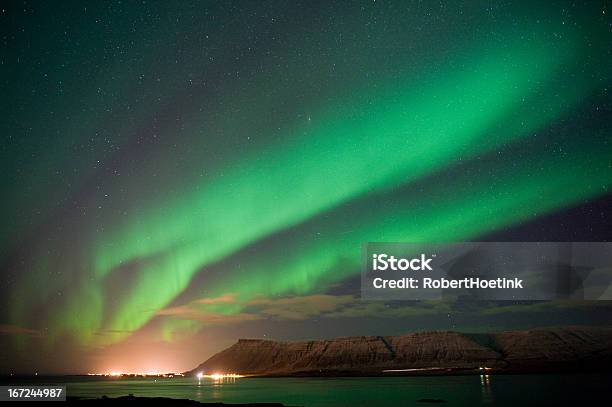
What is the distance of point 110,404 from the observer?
5469cm

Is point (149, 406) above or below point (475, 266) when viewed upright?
below

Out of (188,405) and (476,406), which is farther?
(476,406)

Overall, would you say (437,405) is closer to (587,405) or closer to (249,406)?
(587,405)

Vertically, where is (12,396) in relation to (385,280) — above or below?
below

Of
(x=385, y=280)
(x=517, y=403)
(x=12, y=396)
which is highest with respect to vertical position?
(x=385, y=280)

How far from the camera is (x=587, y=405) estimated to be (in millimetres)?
70000

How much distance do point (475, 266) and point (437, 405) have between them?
140 ft

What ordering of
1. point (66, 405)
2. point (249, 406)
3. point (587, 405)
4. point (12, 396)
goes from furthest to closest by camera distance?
point (587, 405)
point (249, 406)
point (66, 405)
point (12, 396)

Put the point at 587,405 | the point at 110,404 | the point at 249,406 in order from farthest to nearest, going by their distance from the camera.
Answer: the point at 587,405 < the point at 249,406 < the point at 110,404

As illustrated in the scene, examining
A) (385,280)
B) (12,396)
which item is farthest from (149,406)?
(385,280)

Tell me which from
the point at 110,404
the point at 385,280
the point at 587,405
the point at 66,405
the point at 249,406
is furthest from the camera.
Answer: the point at 587,405

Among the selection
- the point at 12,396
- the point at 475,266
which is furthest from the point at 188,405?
the point at 475,266

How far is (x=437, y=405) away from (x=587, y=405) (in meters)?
18.1

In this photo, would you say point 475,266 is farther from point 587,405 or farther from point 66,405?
point 587,405
